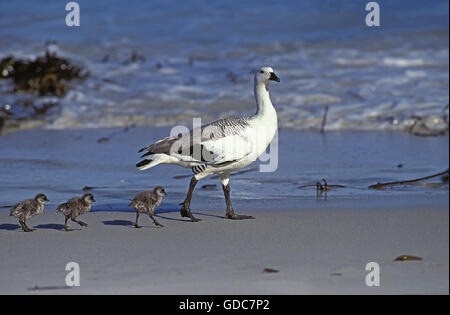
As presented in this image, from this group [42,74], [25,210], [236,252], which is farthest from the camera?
[42,74]

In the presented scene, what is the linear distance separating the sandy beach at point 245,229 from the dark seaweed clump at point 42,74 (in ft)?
13.9

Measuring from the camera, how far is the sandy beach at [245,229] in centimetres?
530

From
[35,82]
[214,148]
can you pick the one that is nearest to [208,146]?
[214,148]

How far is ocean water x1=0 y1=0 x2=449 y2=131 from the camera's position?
13234 mm

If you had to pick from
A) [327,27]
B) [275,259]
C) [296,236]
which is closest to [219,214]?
[296,236]

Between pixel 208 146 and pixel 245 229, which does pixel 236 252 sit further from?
pixel 208 146

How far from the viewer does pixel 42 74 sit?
15.2 m

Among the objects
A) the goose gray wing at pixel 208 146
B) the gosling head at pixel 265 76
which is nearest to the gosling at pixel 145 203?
the goose gray wing at pixel 208 146

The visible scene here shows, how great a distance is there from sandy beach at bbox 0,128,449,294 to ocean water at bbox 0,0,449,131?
2.42m

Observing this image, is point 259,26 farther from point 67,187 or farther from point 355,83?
point 67,187

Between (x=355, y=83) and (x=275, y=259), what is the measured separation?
963 centimetres

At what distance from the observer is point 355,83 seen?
49.2ft

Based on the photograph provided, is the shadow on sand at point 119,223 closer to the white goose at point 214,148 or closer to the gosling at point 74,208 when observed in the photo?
the gosling at point 74,208

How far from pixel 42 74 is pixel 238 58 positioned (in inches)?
197
